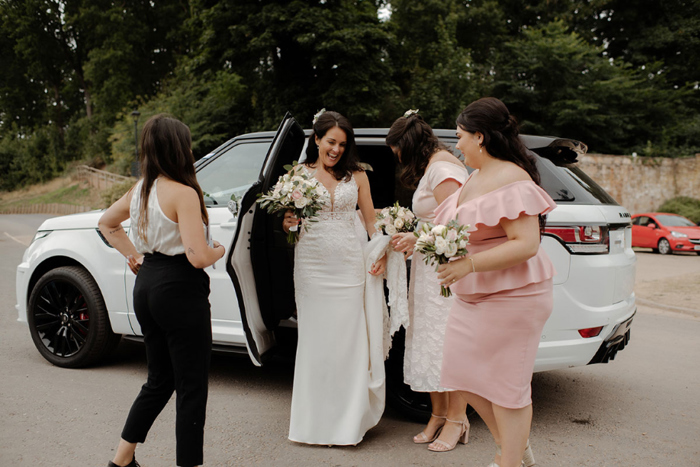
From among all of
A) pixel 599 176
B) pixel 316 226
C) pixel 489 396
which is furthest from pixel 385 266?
pixel 599 176

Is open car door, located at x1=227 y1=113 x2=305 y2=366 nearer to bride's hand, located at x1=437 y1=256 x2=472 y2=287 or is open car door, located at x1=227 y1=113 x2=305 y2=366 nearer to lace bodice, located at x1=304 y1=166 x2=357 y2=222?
lace bodice, located at x1=304 y1=166 x2=357 y2=222

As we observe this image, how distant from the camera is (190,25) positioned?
26125 millimetres

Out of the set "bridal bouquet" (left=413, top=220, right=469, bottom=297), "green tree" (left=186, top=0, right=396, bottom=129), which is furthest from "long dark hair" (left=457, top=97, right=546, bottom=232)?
"green tree" (left=186, top=0, right=396, bottom=129)

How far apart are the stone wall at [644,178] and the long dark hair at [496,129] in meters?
27.1

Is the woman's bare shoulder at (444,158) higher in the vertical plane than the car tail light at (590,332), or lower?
higher

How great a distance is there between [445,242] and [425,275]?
1.35 m

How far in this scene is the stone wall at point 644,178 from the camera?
28.2m

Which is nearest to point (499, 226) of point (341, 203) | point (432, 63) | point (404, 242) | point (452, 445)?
point (404, 242)

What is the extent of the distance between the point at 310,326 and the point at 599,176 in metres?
27.7

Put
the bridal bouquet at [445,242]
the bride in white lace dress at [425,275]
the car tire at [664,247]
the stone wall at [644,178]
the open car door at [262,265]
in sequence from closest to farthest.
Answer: the bridal bouquet at [445,242], the open car door at [262,265], the bride in white lace dress at [425,275], the car tire at [664,247], the stone wall at [644,178]

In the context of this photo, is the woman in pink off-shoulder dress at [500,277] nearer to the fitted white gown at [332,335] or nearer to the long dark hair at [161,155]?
the fitted white gown at [332,335]

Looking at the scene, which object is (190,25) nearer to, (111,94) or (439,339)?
(111,94)

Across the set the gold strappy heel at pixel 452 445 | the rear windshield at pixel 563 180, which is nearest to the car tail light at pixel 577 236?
the rear windshield at pixel 563 180

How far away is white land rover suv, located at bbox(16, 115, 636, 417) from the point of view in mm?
3691
